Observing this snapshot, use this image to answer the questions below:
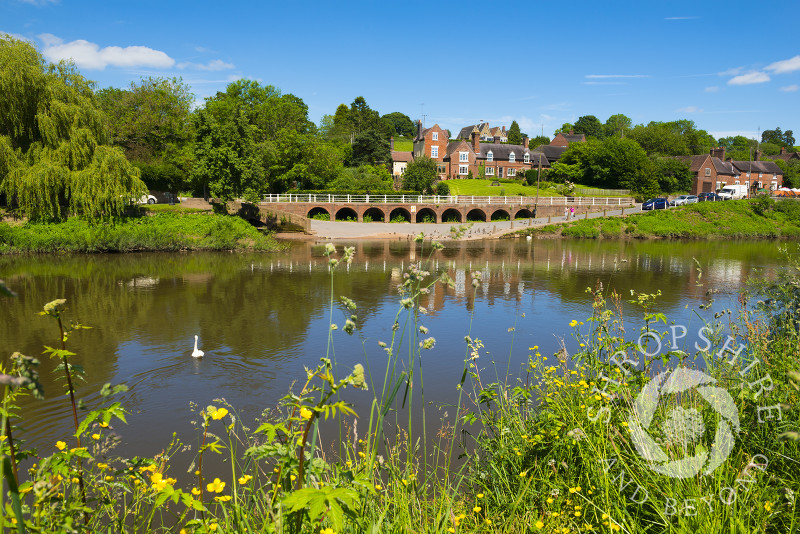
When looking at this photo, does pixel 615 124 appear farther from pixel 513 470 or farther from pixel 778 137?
pixel 513 470

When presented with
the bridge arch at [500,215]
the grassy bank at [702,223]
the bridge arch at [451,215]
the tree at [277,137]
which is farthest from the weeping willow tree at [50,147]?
the bridge arch at [500,215]

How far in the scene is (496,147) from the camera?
247ft

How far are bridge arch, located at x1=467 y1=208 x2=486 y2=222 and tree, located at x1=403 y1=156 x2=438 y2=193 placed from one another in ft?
→ 19.8

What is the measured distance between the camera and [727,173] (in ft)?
241

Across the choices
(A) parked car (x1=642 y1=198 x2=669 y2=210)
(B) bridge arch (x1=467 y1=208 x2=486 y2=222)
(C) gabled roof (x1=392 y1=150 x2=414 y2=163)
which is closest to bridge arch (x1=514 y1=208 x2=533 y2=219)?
(B) bridge arch (x1=467 y1=208 x2=486 y2=222)

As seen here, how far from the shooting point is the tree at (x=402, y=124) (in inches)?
5477

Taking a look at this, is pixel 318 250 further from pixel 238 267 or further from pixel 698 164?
pixel 698 164

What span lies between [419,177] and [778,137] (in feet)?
478

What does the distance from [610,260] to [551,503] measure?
2971 cm

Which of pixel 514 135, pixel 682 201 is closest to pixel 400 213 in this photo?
pixel 682 201

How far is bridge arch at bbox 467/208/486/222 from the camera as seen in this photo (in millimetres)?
52469

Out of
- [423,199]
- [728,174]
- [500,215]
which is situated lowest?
[500,215]

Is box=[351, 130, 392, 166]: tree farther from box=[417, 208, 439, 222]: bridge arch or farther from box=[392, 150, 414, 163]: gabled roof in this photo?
box=[417, 208, 439, 222]: bridge arch

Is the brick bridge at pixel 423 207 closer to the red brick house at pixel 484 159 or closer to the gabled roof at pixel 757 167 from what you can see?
the red brick house at pixel 484 159
